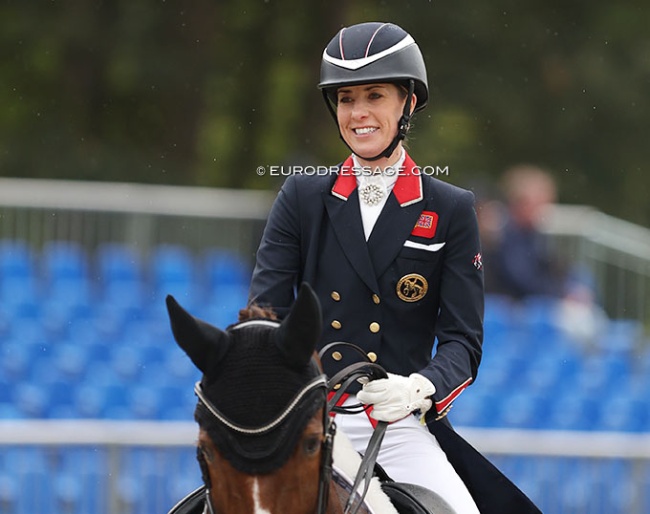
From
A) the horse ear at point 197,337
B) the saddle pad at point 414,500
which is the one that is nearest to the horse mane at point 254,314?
the horse ear at point 197,337

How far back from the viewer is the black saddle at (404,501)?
479 cm

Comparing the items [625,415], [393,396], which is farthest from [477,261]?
[625,415]

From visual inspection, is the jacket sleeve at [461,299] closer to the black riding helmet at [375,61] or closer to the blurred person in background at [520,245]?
the black riding helmet at [375,61]

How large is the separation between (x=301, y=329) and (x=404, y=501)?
1.06m

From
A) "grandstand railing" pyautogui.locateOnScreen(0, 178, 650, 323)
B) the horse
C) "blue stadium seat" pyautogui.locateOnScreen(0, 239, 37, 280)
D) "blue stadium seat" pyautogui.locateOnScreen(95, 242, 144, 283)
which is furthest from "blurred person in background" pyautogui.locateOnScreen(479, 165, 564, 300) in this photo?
the horse

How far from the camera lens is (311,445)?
4164 millimetres

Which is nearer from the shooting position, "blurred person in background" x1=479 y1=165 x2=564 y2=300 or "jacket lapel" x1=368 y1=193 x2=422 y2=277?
"jacket lapel" x1=368 y1=193 x2=422 y2=277

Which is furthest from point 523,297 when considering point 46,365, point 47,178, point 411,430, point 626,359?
point 411,430

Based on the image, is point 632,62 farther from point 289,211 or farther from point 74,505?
point 289,211

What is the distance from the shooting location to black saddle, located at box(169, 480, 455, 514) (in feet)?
15.7

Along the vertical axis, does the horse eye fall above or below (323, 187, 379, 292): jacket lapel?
below

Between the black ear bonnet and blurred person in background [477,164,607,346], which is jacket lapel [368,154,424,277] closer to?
the black ear bonnet

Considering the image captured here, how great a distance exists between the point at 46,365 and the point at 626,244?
8104 millimetres

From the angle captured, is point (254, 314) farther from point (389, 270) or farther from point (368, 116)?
point (368, 116)
